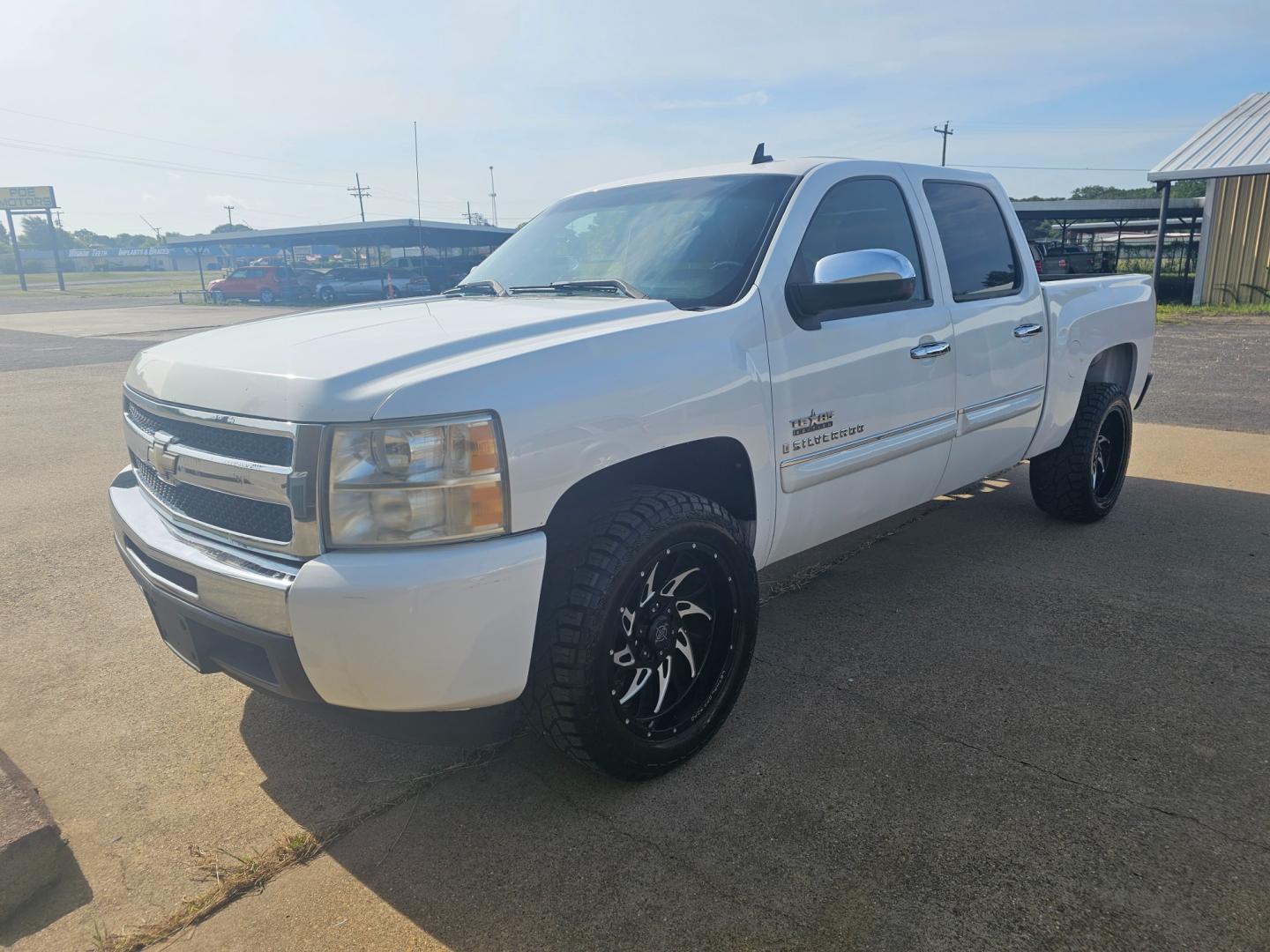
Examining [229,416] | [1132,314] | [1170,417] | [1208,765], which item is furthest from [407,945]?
[1170,417]

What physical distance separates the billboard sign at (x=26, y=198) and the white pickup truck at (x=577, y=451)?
76.7m

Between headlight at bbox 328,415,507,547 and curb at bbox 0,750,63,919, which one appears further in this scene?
curb at bbox 0,750,63,919

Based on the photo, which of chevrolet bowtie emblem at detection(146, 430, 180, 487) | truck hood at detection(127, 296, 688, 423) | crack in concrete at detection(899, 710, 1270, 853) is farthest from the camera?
chevrolet bowtie emblem at detection(146, 430, 180, 487)

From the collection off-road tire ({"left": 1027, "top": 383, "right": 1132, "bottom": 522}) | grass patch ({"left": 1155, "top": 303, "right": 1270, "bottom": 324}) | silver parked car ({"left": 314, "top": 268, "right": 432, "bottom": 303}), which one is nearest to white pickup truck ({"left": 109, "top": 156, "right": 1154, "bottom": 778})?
off-road tire ({"left": 1027, "top": 383, "right": 1132, "bottom": 522})

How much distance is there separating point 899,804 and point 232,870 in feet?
6.10

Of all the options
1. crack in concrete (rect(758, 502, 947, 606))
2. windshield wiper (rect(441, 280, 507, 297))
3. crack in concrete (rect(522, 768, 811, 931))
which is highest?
windshield wiper (rect(441, 280, 507, 297))

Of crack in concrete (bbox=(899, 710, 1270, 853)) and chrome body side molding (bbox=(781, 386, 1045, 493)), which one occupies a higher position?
chrome body side molding (bbox=(781, 386, 1045, 493))

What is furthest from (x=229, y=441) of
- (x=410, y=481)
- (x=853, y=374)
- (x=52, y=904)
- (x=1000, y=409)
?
(x=1000, y=409)

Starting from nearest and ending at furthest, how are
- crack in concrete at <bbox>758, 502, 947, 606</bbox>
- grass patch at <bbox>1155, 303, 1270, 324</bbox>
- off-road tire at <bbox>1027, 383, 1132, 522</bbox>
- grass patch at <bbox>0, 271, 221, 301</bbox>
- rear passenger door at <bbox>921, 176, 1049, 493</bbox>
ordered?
rear passenger door at <bbox>921, 176, 1049, 493</bbox>, crack in concrete at <bbox>758, 502, 947, 606</bbox>, off-road tire at <bbox>1027, 383, 1132, 522</bbox>, grass patch at <bbox>1155, 303, 1270, 324</bbox>, grass patch at <bbox>0, 271, 221, 301</bbox>

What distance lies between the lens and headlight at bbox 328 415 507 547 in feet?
7.36

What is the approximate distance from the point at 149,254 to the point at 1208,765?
116m

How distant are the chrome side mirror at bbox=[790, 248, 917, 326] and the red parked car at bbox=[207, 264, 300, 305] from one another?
127 ft

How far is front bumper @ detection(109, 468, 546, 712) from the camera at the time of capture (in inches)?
86.5

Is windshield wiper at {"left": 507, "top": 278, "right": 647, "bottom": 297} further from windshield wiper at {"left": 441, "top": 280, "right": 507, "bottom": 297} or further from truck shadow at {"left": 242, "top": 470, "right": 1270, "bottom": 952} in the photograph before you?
truck shadow at {"left": 242, "top": 470, "right": 1270, "bottom": 952}
